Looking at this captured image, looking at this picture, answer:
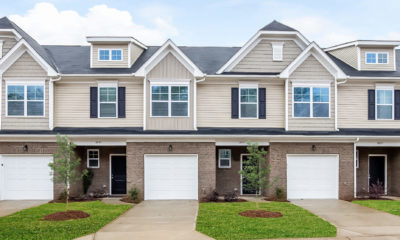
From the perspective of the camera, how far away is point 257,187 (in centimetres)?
1538

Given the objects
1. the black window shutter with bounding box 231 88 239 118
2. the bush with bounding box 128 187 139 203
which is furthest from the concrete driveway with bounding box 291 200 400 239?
the bush with bounding box 128 187 139 203

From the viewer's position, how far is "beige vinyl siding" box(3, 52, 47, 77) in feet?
62.5

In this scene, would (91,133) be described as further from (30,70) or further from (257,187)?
(257,187)

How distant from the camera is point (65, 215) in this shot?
1391 centimetres

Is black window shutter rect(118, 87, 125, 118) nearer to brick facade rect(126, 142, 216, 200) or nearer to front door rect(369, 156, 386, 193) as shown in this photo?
brick facade rect(126, 142, 216, 200)

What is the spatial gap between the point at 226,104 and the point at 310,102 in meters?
4.19

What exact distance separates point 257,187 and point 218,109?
18.9 ft

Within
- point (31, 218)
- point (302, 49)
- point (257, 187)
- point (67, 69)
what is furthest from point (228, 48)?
point (31, 218)

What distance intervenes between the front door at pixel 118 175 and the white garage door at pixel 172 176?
2.49 m

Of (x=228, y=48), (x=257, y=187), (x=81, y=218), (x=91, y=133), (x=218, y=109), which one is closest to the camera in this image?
(x=81, y=218)

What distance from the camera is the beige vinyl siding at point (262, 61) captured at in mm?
20281

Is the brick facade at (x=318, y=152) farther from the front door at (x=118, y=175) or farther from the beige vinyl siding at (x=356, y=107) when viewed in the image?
the front door at (x=118, y=175)

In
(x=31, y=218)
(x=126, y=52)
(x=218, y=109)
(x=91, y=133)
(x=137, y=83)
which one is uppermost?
(x=126, y=52)

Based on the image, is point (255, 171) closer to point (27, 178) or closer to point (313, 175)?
point (313, 175)
